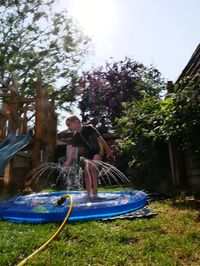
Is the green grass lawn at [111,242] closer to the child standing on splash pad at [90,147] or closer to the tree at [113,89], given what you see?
the child standing on splash pad at [90,147]

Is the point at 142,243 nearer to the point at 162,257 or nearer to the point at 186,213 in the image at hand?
the point at 162,257

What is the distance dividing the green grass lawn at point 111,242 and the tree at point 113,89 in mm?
13732

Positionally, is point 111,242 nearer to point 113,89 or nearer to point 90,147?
point 90,147

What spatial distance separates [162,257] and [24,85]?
1929cm

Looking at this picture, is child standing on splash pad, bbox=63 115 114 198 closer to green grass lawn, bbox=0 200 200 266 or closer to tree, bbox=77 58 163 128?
green grass lawn, bbox=0 200 200 266

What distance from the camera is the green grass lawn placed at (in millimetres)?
2248

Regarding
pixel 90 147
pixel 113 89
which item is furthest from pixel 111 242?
pixel 113 89

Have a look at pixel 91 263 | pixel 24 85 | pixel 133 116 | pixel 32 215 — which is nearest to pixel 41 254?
pixel 91 263

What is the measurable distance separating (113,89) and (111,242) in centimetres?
1535

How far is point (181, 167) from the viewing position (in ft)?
19.8

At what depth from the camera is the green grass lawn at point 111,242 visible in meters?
2.25

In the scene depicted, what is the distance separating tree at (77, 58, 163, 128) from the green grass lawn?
13732 mm

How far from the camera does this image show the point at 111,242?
8.51 feet

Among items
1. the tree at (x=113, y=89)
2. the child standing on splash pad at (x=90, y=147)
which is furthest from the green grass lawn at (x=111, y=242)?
the tree at (x=113, y=89)
